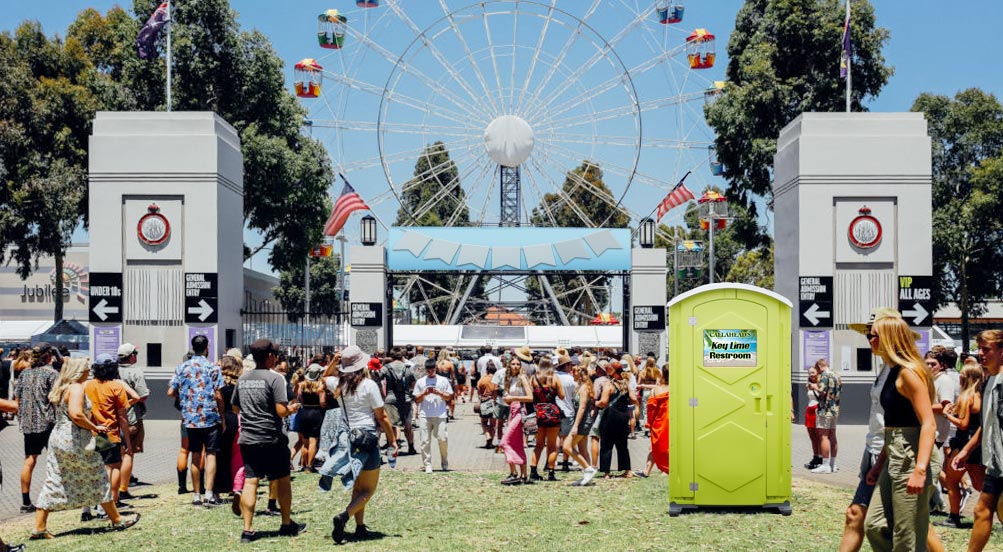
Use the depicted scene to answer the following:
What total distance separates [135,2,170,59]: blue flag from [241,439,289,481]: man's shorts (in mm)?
19497

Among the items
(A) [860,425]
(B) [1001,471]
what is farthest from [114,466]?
(A) [860,425]

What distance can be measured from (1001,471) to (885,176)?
16158 mm

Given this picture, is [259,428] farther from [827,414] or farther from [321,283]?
[321,283]

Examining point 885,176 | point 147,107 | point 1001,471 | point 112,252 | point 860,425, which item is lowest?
point 860,425

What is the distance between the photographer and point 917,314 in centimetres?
2250

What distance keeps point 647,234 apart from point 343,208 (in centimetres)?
929

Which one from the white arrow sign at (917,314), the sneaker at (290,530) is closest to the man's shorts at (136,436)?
the sneaker at (290,530)

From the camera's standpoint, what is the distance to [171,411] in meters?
→ 23.6

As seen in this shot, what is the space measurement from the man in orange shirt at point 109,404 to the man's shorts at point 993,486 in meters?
7.62

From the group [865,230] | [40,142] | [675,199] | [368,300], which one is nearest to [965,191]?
[675,199]

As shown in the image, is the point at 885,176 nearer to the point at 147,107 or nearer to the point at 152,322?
the point at 152,322

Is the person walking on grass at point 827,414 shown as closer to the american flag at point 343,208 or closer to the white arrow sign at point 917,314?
the white arrow sign at point 917,314

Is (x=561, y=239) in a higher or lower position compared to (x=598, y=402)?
higher

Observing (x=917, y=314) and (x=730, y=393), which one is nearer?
(x=730, y=393)
